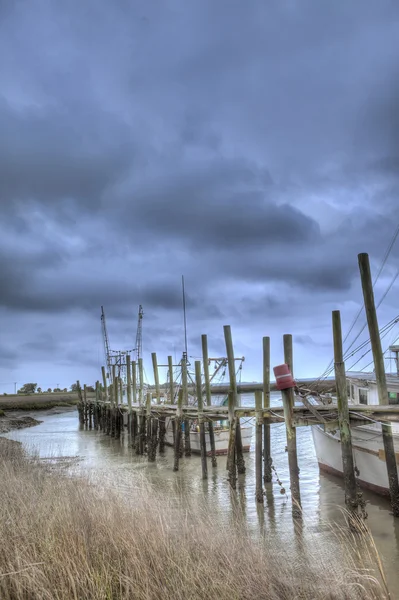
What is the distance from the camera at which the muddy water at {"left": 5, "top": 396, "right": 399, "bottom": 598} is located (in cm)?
1212

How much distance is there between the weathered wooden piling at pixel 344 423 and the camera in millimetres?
12898

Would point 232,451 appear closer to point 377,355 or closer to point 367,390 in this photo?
point 367,390

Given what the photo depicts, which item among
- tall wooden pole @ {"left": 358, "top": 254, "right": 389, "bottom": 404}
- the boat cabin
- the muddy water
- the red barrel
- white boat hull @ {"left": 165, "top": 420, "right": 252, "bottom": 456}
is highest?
tall wooden pole @ {"left": 358, "top": 254, "right": 389, "bottom": 404}

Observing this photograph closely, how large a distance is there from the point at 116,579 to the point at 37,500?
12.7ft

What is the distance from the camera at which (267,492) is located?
17.4 meters

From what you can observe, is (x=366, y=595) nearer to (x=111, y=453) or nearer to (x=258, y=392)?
(x=258, y=392)

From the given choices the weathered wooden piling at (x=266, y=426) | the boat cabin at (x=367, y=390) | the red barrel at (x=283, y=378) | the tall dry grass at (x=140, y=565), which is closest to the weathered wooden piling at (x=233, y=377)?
the weathered wooden piling at (x=266, y=426)

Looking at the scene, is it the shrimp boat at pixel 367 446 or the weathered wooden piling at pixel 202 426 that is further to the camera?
the weathered wooden piling at pixel 202 426

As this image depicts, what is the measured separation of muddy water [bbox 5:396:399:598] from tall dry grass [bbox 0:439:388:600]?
3087mm

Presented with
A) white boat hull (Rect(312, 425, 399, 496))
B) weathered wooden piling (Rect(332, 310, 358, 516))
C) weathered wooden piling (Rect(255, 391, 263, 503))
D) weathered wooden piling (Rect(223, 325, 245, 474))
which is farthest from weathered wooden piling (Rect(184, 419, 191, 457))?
weathered wooden piling (Rect(332, 310, 358, 516))

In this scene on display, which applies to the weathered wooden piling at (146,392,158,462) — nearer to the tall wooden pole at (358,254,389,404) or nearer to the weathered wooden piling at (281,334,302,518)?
the weathered wooden piling at (281,334,302,518)

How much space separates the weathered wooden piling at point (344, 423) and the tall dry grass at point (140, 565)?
219 inches

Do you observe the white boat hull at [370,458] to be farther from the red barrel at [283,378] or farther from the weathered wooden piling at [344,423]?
the red barrel at [283,378]

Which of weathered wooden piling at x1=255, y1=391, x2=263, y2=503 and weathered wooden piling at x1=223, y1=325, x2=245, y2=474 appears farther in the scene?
weathered wooden piling at x1=223, y1=325, x2=245, y2=474
